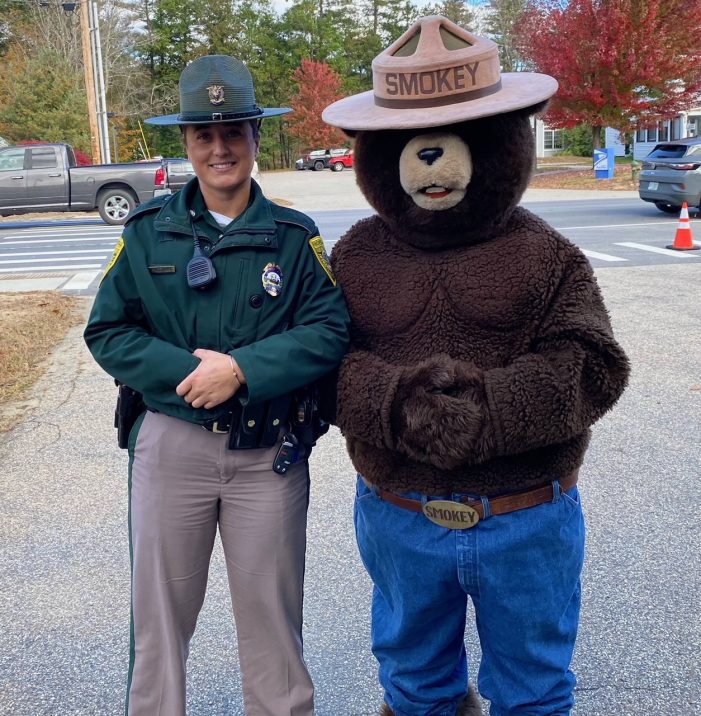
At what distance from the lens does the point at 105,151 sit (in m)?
24.9

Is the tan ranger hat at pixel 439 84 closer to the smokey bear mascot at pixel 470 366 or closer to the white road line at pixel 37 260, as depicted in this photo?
→ the smokey bear mascot at pixel 470 366

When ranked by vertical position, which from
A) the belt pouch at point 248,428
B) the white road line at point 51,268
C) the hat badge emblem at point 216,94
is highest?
the hat badge emblem at point 216,94

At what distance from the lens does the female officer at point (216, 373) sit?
1.94 m

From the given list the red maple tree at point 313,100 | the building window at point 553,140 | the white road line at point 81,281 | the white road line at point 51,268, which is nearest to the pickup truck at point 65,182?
the white road line at point 51,268

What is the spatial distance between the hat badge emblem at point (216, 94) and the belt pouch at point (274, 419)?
2.44ft

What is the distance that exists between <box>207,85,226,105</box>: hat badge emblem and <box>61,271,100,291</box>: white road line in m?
8.48

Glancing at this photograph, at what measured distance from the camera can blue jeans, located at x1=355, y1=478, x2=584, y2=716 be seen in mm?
1912

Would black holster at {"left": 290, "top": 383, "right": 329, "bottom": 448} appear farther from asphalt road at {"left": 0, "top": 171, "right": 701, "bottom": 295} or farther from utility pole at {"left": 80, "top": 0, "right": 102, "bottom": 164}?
utility pole at {"left": 80, "top": 0, "right": 102, "bottom": 164}

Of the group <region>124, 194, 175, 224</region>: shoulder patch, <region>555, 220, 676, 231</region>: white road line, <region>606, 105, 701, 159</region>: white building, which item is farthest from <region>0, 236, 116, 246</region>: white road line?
<region>606, 105, 701, 159</region>: white building

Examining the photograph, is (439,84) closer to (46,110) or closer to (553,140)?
(46,110)

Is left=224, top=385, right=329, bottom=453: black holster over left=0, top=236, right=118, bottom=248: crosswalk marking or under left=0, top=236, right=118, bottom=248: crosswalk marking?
over

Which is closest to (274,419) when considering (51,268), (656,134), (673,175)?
(51,268)

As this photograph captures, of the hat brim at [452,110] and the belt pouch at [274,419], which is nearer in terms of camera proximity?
the hat brim at [452,110]

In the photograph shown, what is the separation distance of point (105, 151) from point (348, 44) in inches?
1593
